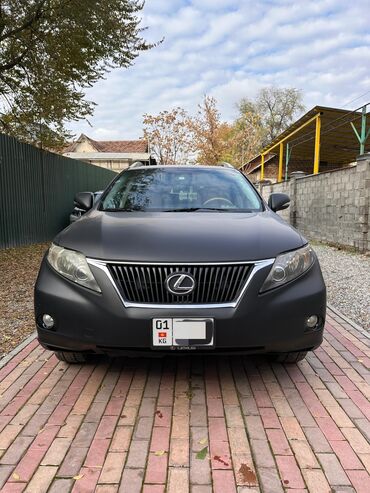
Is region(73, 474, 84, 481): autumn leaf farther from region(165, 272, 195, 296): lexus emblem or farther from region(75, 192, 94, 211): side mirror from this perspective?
region(75, 192, 94, 211): side mirror

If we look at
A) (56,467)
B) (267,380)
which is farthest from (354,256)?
(56,467)

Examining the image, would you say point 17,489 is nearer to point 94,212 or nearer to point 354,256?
point 94,212

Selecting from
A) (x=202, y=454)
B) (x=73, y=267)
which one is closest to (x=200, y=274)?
(x=73, y=267)

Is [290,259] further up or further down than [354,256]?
further up

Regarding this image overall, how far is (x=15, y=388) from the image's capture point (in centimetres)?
280

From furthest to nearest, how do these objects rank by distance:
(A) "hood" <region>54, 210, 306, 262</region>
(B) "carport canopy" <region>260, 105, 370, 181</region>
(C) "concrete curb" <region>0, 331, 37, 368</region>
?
(B) "carport canopy" <region>260, 105, 370, 181</region>
(C) "concrete curb" <region>0, 331, 37, 368</region>
(A) "hood" <region>54, 210, 306, 262</region>

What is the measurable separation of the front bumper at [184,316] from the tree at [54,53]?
7.38m

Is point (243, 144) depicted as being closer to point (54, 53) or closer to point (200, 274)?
point (54, 53)

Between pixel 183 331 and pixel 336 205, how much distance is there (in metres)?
9.33

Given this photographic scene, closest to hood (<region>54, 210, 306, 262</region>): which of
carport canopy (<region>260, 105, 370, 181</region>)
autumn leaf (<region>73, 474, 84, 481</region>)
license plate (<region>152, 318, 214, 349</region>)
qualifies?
license plate (<region>152, 318, 214, 349</region>)

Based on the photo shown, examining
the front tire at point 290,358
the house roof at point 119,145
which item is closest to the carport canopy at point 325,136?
the front tire at point 290,358

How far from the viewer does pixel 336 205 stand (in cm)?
1070

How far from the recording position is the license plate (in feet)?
7.70

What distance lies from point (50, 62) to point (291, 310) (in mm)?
8979
